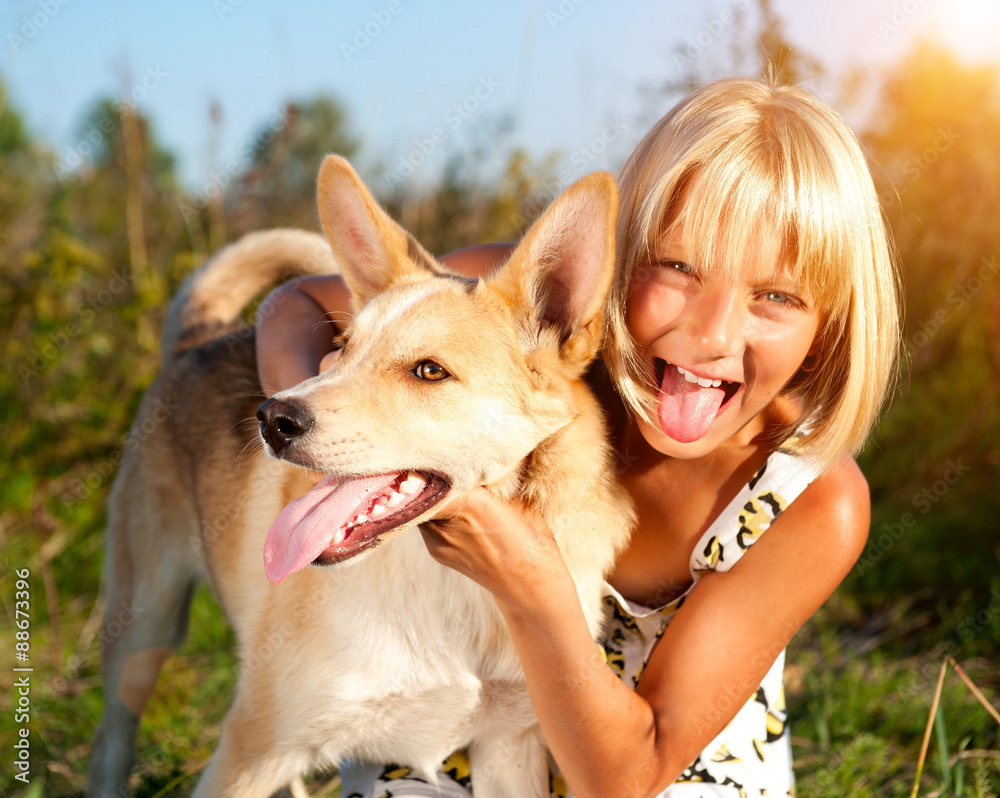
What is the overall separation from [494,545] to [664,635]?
634 mm

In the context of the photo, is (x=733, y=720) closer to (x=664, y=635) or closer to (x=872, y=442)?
(x=664, y=635)

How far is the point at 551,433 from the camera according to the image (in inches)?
71.9

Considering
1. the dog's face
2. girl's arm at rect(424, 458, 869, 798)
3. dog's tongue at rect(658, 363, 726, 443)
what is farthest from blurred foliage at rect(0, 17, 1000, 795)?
the dog's face

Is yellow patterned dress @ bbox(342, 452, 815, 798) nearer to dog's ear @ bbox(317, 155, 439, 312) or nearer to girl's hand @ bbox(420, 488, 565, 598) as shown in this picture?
girl's hand @ bbox(420, 488, 565, 598)

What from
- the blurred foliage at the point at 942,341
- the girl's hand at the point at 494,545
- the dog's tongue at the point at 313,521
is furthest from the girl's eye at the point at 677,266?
A: the blurred foliage at the point at 942,341

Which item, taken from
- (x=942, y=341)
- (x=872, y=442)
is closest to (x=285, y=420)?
(x=872, y=442)

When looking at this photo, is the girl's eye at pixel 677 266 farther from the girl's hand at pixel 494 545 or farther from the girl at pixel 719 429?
the girl's hand at pixel 494 545

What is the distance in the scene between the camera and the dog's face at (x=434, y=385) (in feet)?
5.26

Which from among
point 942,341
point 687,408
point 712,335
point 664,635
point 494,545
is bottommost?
point 942,341

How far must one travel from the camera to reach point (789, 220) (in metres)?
1.84

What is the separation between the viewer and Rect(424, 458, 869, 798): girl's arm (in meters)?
1.69

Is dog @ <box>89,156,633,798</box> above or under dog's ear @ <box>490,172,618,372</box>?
under

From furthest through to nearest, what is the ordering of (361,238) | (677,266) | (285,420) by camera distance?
(361,238), (677,266), (285,420)

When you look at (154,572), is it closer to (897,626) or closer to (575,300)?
(575,300)
